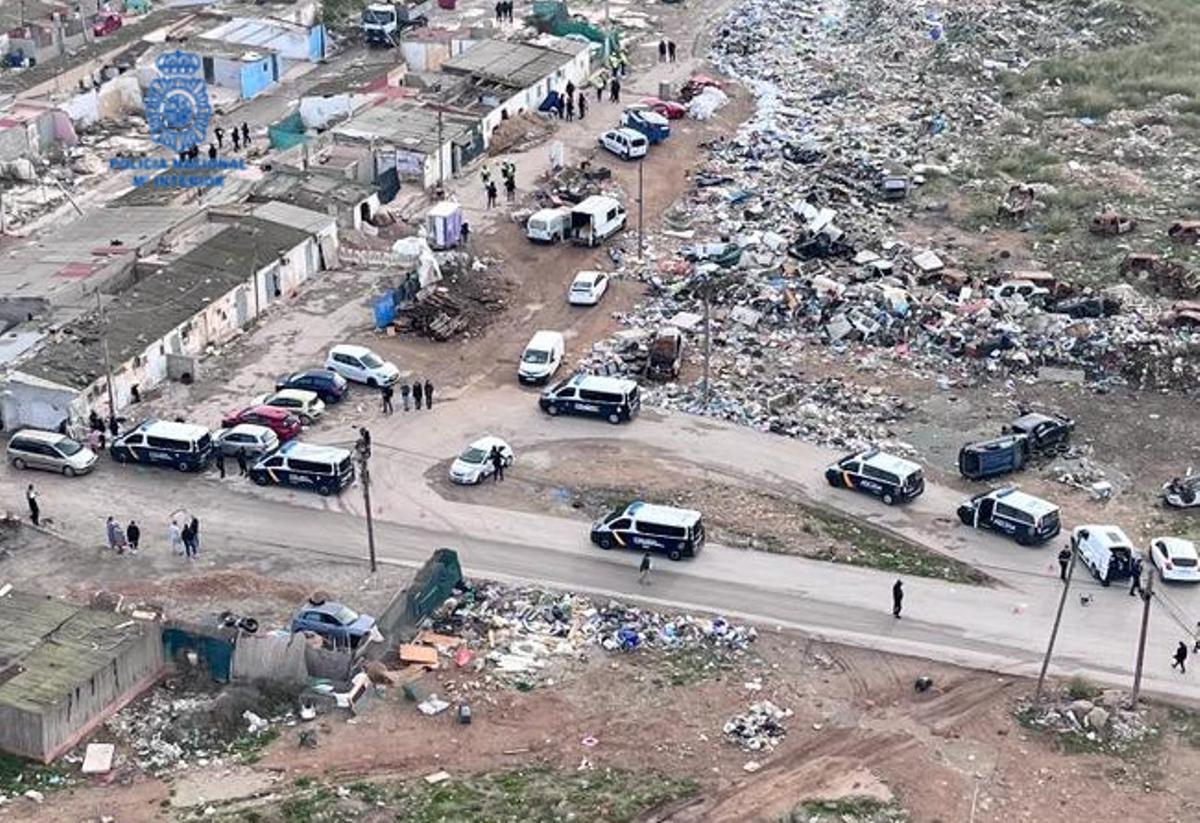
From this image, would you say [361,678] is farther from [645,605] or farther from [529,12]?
[529,12]

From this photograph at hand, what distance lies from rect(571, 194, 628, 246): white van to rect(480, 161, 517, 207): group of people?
150 inches

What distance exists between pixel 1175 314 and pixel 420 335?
20.5 m

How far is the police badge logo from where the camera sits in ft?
226

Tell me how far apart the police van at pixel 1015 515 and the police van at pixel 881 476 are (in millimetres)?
1408

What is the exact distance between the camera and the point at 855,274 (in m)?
56.2

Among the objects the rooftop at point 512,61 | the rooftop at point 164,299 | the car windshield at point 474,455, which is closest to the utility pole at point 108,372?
the rooftop at point 164,299

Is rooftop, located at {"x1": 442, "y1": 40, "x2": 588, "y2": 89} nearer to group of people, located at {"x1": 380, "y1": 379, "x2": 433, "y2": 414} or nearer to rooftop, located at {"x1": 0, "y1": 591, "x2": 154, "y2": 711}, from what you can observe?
group of people, located at {"x1": 380, "y1": 379, "x2": 433, "y2": 414}

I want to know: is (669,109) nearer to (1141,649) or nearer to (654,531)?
(654,531)

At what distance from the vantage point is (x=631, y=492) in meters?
44.6

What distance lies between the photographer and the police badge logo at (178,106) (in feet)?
226

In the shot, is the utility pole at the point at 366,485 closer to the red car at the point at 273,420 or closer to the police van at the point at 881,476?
the red car at the point at 273,420

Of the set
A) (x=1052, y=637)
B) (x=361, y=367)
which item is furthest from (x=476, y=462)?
(x=1052, y=637)

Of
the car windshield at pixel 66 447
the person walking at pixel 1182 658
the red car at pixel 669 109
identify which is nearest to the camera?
the person walking at pixel 1182 658

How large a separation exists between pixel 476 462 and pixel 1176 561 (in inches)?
619
